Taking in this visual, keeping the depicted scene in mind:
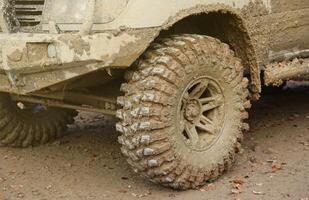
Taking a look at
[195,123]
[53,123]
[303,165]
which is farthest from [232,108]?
[53,123]

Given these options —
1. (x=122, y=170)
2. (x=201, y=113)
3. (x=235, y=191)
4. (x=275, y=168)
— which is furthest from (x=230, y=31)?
(x=122, y=170)

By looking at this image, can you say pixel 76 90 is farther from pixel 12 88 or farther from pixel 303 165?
pixel 303 165

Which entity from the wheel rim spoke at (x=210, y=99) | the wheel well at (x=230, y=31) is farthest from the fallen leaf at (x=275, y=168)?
the wheel rim spoke at (x=210, y=99)

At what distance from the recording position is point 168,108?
451 centimetres

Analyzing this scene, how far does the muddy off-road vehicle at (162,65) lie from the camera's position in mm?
4219

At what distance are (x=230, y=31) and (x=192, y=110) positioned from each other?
2.58 feet

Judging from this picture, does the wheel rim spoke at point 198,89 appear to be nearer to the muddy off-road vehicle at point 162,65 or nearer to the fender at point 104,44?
the muddy off-road vehicle at point 162,65

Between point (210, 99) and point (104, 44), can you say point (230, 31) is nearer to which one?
point (210, 99)

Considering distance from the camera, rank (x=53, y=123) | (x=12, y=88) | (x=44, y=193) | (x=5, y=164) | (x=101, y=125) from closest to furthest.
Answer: (x=12, y=88) → (x=44, y=193) → (x=5, y=164) → (x=53, y=123) → (x=101, y=125)

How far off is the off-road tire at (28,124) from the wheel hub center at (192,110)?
189cm

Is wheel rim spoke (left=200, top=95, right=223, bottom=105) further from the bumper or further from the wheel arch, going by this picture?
the bumper

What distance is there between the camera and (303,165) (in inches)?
203

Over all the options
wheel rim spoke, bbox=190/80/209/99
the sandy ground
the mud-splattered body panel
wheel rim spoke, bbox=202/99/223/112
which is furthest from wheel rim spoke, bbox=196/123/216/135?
the mud-splattered body panel

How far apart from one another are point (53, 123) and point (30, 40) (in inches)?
85.6
